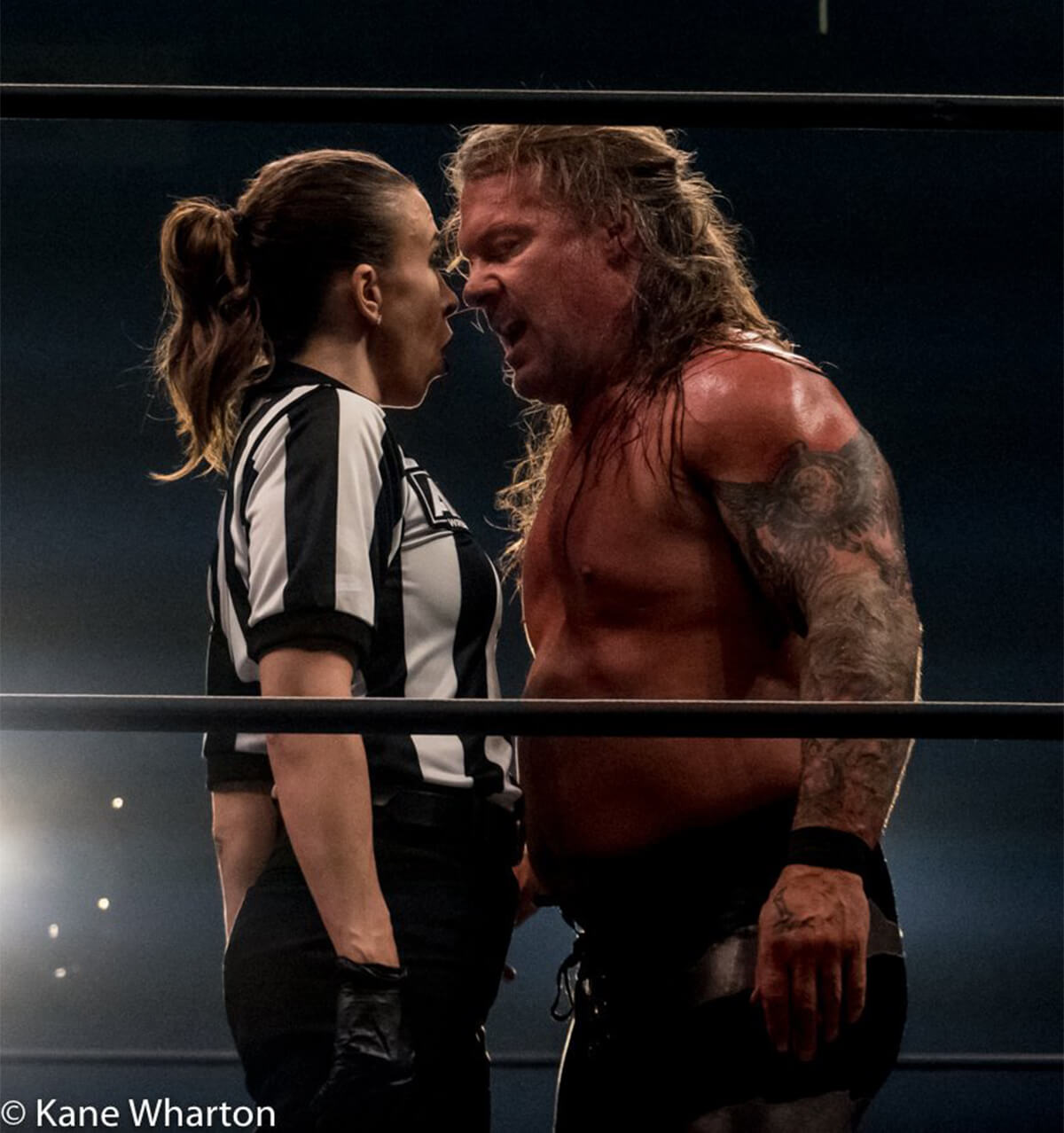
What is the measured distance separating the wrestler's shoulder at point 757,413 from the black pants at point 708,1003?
9.7 inches

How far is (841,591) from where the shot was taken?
38.5 inches

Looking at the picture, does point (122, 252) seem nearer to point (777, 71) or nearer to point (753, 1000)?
point (777, 71)

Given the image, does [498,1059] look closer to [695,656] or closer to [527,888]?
[527,888]

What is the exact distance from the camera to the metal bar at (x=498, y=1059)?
2070 millimetres

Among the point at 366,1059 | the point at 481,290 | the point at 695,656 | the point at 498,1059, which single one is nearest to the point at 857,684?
the point at 695,656

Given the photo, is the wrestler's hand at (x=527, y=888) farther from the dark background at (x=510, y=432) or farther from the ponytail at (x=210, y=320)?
the dark background at (x=510, y=432)

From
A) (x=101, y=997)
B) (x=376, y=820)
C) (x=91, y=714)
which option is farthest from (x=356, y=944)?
(x=101, y=997)

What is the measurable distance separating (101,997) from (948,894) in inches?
57.9

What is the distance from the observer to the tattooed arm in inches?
36.0

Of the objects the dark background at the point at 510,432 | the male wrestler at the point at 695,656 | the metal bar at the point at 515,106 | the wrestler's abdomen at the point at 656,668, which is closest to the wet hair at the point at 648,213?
the male wrestler at the point at 695,656

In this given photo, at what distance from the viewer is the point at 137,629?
2.80 meters

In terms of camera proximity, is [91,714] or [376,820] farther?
[376,820]

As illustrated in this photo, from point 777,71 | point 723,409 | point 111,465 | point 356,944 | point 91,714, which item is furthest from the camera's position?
point 111,465

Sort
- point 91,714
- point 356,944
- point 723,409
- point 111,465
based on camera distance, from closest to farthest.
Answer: point 91,714 < point 356,944 < point 723,409 < point 111,465
